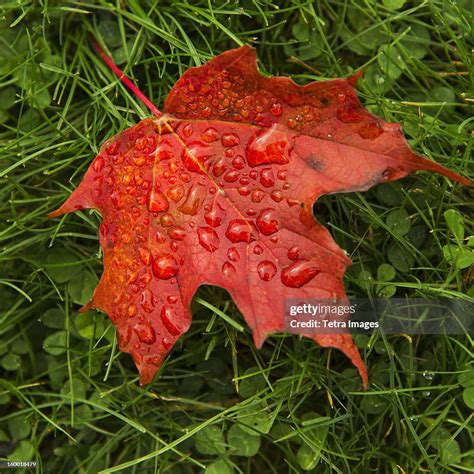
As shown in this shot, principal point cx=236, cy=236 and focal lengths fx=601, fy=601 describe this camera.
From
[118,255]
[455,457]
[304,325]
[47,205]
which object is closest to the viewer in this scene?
[304,325]

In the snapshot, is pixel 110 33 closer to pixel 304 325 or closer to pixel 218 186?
pixel 218 186

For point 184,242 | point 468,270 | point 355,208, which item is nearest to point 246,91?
point 184,242

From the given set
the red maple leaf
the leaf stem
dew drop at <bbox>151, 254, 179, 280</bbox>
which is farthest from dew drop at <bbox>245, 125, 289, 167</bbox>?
the leaf stem

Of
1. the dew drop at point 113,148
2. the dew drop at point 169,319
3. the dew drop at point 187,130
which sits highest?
the dew drop at point 187,130

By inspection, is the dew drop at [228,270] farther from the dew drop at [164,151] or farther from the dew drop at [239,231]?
the dew drop at [164,151]

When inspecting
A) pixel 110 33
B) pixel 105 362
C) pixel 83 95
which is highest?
pixel 110 33
